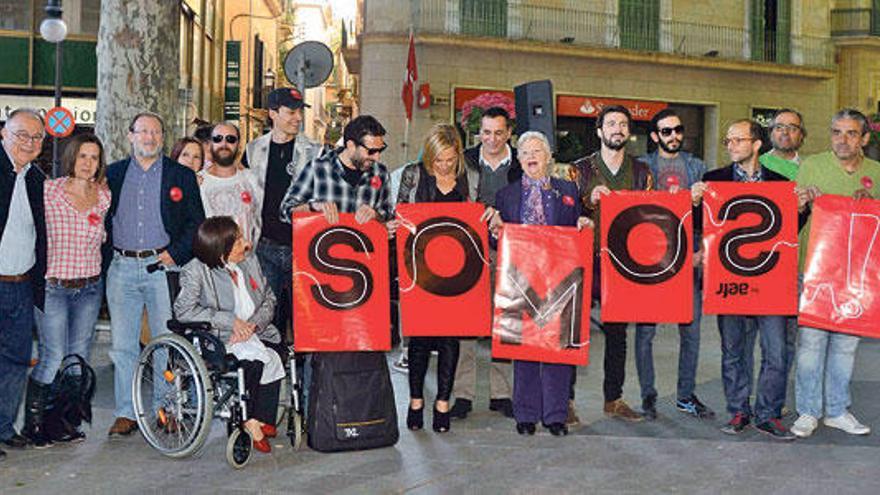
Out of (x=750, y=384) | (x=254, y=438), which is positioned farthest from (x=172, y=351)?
(x=750, y=384)

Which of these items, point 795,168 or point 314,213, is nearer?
point 314,213

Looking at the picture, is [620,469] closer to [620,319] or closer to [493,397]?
[620,319]

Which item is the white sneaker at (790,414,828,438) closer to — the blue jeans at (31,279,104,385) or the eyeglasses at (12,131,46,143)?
the blue jeans at (31,279,104,385)

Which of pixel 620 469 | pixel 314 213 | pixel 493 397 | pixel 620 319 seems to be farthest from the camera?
pixel 493 397

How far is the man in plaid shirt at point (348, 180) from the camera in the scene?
22.0 feet

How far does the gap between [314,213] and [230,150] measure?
105 centimetres

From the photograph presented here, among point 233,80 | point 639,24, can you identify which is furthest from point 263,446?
point 233,80

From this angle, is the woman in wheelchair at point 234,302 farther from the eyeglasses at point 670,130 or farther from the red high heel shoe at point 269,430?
the eyeglasses at point 670,130

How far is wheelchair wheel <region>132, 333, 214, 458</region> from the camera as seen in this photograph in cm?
608

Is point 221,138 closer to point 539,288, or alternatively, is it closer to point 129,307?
point 129,307

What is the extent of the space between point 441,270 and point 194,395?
1.66 meters

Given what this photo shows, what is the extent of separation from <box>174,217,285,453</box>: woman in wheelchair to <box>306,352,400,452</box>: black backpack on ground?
0.85 feet

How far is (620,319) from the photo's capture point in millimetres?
7145

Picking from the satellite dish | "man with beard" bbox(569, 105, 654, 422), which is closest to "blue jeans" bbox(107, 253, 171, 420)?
"man with beard" bbox(569, 105, 654, 422)
